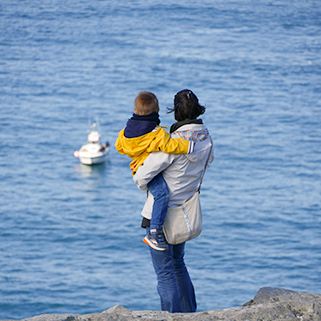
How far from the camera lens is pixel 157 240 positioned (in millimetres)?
4551

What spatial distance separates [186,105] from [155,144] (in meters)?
0.43

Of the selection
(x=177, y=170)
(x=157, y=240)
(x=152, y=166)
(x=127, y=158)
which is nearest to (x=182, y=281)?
(x=157, y=240)

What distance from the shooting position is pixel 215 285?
3066 cm

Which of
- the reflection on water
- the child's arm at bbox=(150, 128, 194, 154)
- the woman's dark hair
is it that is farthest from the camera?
the reflection on water

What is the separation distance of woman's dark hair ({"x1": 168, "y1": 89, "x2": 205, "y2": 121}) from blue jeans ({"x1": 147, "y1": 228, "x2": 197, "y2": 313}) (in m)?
1.12

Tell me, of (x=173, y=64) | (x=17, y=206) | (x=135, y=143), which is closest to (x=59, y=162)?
(x=17, y=206)

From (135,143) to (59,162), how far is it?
47082mm

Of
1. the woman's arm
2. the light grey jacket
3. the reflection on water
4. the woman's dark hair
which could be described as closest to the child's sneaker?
the light grey jacket

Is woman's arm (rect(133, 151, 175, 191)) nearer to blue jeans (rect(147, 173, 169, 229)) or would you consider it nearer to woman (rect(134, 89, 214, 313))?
woman (rect(134, 89, 214, 313))

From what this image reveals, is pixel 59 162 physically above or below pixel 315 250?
above

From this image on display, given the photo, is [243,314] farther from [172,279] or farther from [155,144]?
[155,144]

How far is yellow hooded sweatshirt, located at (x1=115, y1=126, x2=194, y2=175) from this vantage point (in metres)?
4.41

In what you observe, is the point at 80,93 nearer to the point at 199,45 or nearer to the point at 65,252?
the point at 199,45

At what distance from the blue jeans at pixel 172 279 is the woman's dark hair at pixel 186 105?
3.68ft
